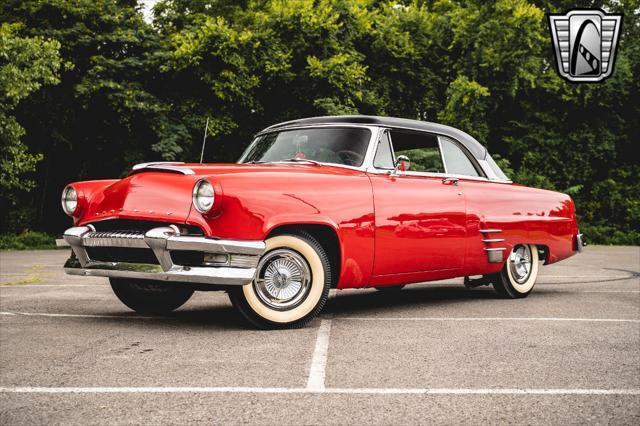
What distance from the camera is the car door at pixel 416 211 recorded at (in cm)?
617

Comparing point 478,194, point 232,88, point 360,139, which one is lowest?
point 478,194

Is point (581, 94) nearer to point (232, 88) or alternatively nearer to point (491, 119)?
point (491, 119)

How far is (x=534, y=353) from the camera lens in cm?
478

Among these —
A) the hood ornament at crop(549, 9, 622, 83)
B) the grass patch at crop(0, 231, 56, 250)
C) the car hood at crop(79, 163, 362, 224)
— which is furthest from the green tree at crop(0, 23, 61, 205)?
the car hood at crop(79, 163, 362, 224)

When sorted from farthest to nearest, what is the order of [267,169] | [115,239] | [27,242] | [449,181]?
[27,242], [449,181], [267,169], [115,239]

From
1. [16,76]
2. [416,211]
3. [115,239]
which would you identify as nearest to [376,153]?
[416,211]

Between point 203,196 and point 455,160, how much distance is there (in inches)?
121

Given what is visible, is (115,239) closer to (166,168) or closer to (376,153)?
(166,168)

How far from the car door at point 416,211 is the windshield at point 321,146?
19 cm

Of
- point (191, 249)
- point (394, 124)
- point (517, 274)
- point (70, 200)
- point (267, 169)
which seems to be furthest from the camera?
point (517, 274)

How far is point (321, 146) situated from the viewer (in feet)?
21.3

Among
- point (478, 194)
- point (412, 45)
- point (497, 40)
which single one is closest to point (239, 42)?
point (412, 45)

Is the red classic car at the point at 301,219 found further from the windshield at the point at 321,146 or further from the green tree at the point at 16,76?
the green tree at the point at 16,76

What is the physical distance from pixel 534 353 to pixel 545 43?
2189 centimetres
